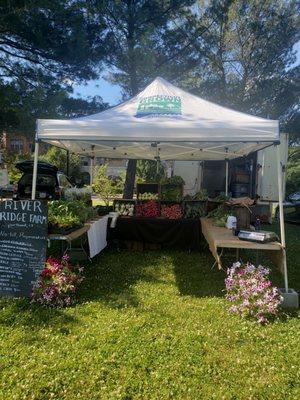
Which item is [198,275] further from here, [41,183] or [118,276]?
[41,183]

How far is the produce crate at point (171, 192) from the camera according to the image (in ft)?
22.0

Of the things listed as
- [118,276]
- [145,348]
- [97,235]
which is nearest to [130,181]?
[97,235]

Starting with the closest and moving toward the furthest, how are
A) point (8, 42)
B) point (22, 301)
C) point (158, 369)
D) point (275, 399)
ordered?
point (275, 399) < point (158, 369) < point (22, 301) < point (8, 42)

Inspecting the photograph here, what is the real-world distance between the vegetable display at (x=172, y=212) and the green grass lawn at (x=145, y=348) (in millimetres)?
2049

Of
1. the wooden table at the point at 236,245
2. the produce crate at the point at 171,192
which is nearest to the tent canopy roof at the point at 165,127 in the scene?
the wooden table at the point at 236,245

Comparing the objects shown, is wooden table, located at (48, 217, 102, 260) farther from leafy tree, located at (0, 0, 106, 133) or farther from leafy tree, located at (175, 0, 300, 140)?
leafy tree, located at (175, 0, 300, 140)

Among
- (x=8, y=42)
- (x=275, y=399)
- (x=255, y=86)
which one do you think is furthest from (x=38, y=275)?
(x=255, y=86)

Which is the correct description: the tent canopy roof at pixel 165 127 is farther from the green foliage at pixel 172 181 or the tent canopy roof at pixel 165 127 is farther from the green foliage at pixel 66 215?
the green foliage at pixel 172 181

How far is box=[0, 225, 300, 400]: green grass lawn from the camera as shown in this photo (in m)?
2.52

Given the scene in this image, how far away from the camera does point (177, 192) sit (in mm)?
6758

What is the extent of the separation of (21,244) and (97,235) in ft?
5.72

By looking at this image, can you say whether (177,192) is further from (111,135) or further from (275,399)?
(275,399)

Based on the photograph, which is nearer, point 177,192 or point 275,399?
point 275,399

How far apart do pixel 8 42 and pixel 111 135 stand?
7435mm
